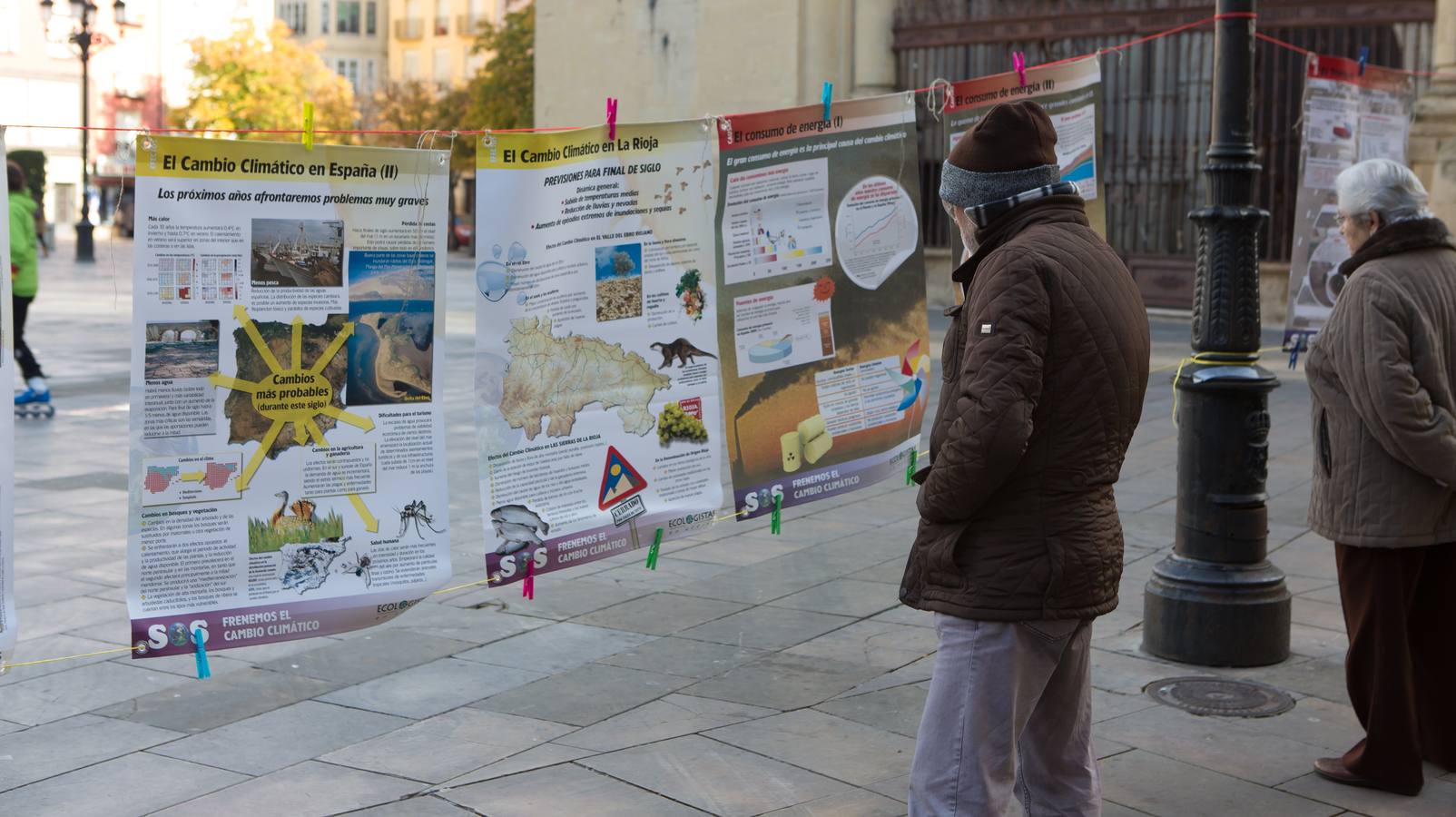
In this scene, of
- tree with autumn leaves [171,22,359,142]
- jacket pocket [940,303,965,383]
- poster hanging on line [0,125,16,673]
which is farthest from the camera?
tree with autumn leaves [171,22,359,142]

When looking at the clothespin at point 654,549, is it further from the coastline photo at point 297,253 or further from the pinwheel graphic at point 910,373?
the coastline photo at point 297,253

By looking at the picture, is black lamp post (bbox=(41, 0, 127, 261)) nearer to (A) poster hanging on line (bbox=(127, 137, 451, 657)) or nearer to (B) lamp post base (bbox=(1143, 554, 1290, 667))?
(A) poster hanging on line (bbox=(127, 137, 451, 657))

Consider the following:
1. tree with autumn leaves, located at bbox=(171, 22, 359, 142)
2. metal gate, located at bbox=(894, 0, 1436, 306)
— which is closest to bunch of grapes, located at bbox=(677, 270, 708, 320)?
metal gate, located at bbox=(894, 0, 1436, 306)

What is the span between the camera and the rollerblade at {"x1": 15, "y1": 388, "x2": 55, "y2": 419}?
12.1m

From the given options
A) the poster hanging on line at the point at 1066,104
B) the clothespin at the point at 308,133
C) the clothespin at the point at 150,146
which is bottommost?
the clothespin at the point at 150,146

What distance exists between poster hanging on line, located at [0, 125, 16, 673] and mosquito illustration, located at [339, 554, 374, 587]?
0.86 metres

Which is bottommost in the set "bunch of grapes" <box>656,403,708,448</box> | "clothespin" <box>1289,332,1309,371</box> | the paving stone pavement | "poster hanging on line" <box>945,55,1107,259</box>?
the paving stone pavement

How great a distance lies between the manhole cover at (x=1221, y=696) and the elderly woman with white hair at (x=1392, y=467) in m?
0.59

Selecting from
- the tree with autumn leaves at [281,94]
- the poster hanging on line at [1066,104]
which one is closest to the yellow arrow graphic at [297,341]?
the poster hanging on line at [1066,104]

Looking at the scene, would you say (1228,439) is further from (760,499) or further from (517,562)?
(517,562)

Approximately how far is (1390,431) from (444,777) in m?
2.93

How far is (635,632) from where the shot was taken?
612 cm

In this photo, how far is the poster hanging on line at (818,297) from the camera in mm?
5227

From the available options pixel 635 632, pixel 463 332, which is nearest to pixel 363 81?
pixel 463 332
